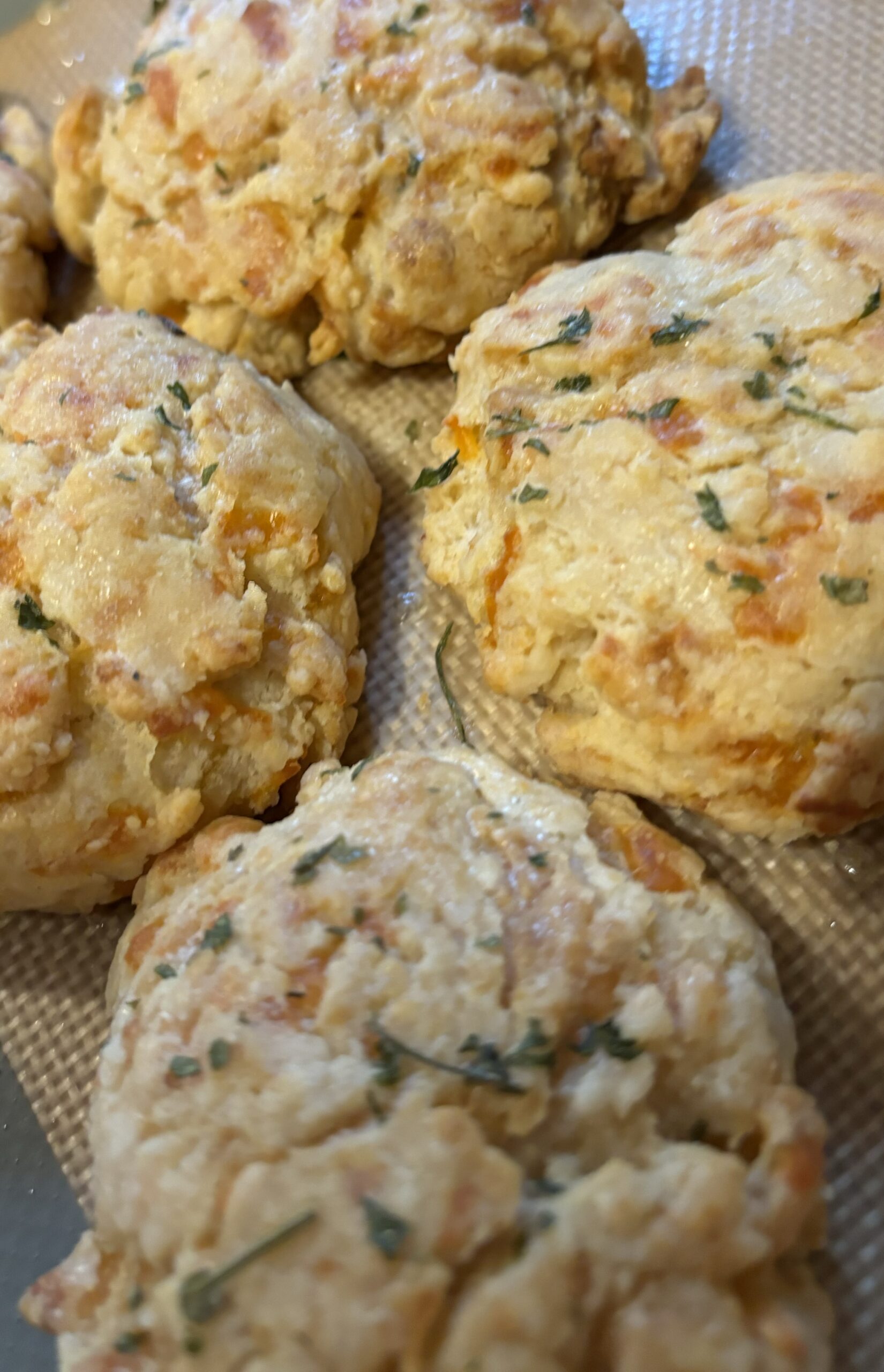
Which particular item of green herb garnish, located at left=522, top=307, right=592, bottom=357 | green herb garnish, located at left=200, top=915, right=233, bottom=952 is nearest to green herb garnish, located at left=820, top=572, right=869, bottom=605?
green herb garnish, located at left=522, top=307, right=592, bottom=357

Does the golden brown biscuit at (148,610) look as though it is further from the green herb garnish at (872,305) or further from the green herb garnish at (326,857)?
the green herb garnish at (872,305)

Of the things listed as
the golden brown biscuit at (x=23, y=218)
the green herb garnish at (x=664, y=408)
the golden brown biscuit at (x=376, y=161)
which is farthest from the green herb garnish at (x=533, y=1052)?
the golden brown biscuit at (x=23, y=218)

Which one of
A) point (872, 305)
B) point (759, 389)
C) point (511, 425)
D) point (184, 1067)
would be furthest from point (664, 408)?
point (184, 1067)

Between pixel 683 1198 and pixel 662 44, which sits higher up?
pixel 662 44

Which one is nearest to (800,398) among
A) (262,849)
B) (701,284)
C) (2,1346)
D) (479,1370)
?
(701,284)

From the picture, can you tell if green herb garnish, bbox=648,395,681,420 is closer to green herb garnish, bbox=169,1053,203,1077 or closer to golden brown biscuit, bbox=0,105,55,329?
green herb garnish, bbox=169,1053,203,1077

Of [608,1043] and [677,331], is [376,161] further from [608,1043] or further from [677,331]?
[608,1043]

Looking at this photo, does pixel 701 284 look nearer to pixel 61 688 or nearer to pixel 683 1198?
pixel 61 688
